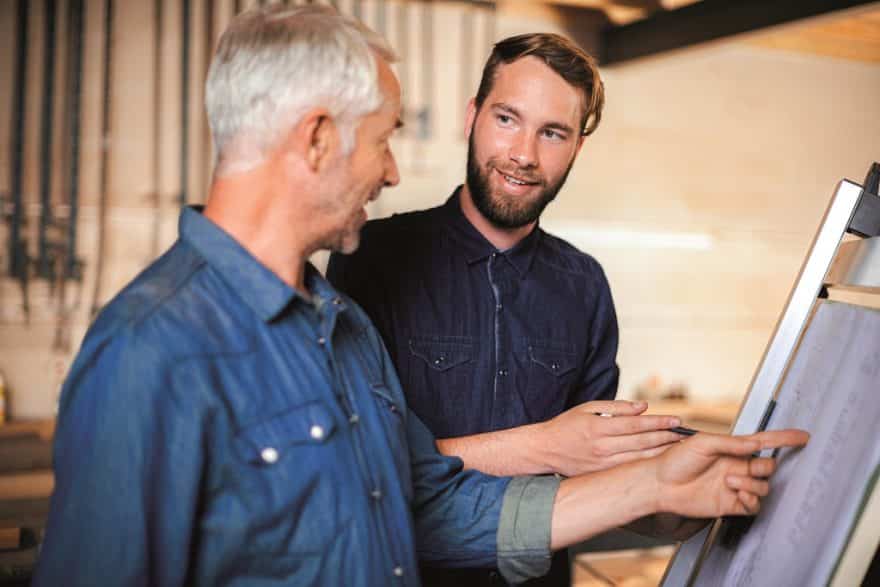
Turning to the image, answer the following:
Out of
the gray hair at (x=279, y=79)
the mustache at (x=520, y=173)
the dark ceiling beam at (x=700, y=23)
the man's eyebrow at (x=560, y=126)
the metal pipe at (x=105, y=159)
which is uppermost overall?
the dark ceiling beam at (x=700, y=23)

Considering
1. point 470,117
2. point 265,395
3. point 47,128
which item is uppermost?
point 470,117

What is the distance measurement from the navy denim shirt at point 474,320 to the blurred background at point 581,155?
3.3 inches

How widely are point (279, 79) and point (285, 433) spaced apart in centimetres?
42

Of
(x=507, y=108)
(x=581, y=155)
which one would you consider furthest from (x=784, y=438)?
(x=581, y=155)

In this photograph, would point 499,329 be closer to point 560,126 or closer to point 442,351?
point 442,351

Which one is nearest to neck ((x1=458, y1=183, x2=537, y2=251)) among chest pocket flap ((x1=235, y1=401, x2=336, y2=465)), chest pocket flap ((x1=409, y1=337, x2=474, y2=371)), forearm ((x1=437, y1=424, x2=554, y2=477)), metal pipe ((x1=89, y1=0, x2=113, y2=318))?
chest pocket flap ((x1=409, y1=337, x2=474, y2=371))

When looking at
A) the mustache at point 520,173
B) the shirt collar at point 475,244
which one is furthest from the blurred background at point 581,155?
the mustache at point 520,173

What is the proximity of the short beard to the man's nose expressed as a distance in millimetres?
74

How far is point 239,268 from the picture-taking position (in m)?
1.00

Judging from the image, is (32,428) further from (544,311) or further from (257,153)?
(257,153)

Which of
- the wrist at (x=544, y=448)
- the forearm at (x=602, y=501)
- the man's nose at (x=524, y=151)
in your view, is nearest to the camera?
the forearm at (x=602, y=501)

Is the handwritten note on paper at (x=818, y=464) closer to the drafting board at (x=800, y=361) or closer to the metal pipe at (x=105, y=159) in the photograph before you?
the drafting board at (x=800, y=361)

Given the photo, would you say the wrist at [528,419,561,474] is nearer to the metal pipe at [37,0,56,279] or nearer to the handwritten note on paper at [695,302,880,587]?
the handwritten note on paper at [695,302,880,587]

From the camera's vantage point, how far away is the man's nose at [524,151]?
164 cm
